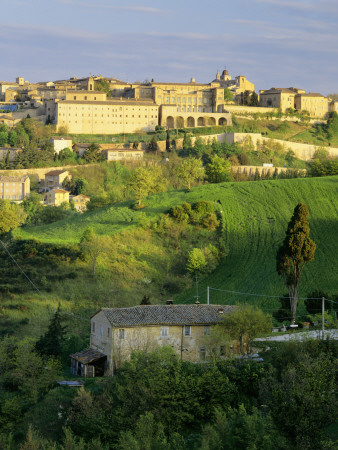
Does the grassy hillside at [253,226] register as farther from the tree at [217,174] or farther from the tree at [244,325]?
the tree at [244,325]

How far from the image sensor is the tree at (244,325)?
30344 mm

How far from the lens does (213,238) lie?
50.5 m

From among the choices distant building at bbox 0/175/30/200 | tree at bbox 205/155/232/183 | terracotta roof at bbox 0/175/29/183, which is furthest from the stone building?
tree at bbox 205/155/232/183

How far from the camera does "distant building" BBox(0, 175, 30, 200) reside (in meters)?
81.1

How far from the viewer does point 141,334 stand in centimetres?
3033

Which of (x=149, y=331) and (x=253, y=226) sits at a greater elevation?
(x=253, y=226)

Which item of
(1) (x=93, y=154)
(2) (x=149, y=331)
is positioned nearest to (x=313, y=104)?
(1) (x=93, y=154)

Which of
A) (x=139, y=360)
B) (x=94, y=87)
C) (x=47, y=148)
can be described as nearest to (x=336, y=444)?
(x=139, y=360)

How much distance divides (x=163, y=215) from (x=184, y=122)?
4820cm

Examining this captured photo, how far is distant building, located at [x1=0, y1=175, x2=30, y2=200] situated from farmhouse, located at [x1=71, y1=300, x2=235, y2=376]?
51.4 metres

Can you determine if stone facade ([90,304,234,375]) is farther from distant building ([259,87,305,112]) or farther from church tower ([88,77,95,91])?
distant building ([259,87,305,112])

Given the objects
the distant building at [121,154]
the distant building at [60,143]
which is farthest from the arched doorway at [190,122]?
the distant building at [60,143]

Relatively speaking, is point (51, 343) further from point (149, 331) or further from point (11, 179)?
point (11, 179)

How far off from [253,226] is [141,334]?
23.6m
